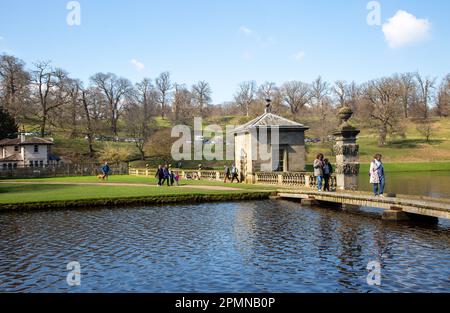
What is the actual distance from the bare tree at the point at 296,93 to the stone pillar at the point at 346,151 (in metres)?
107

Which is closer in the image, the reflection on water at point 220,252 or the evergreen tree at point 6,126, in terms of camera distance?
the reflection on water at point 220,252

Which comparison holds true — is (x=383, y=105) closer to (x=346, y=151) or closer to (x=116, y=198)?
(x=346, y=151)

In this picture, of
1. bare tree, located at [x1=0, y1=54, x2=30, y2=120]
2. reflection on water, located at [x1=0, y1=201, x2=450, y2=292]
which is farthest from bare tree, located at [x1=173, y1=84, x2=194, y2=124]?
reflection on water, located at [x1=0, y1=201, x2=450, y2=292]

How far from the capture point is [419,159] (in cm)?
8325

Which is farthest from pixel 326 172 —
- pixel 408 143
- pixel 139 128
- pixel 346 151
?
pixel 408 143

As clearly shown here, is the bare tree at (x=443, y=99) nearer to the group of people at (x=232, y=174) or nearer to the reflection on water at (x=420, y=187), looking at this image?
the reflection on water at (x=420, y=187)

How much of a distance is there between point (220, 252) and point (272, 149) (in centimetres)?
2660

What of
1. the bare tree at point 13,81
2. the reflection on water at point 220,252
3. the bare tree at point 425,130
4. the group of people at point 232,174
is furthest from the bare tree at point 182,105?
the reflection on water at point 220,252

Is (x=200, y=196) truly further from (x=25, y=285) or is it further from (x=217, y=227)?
(x=25, y=285)

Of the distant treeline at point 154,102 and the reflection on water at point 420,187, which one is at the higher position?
the distant treeline at point 154,102

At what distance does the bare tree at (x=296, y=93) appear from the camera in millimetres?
134188

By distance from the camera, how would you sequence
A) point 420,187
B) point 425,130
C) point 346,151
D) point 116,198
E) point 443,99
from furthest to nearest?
point 443,99, point 425,130, point 420,187, point 116,198, point 346,151

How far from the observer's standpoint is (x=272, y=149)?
40.6 meters
